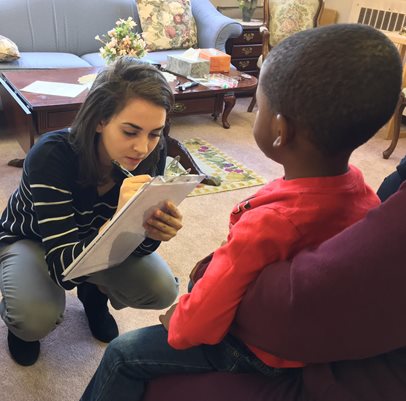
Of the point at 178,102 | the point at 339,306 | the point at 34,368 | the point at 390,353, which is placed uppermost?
the point at 339,306

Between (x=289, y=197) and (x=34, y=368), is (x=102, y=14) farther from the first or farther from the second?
(x=289, y=197)

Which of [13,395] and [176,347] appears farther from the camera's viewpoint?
[13,395]

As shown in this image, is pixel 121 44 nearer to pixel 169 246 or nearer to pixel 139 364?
pixel 169 246

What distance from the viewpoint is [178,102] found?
9.28ft

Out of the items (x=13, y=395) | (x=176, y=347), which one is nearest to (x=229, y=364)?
(x=176, y=347)

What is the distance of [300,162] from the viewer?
76 centimetres

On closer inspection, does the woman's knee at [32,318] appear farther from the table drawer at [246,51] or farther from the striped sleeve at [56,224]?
the table drawer at [246,51]

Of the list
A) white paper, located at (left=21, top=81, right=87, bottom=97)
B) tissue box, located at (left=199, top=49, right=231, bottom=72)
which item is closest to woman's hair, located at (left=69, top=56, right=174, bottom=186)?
white paper, located at (left=21, top=81, right=87, bottom=97)

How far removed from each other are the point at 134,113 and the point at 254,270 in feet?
1.93

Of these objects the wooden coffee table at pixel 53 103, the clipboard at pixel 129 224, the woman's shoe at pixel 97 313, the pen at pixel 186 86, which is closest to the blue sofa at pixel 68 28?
the wooden coffee table at pixel 53 103

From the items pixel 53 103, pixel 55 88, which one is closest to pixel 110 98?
pixel 53 103

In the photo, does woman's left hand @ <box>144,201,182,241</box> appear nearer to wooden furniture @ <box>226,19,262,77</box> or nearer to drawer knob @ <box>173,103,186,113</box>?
drawer knob @ <box>173,103,186,113</box>

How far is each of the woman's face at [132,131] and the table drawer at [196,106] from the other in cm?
168

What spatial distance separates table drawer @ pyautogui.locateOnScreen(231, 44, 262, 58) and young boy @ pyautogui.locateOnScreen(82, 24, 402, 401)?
3438mm
